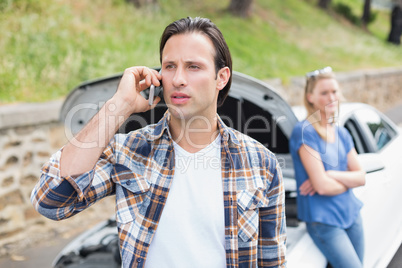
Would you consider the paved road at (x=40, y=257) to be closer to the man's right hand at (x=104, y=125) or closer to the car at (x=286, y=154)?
the car at (x=286, y=154)

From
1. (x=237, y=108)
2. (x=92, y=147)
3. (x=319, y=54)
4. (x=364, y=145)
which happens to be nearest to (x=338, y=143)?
(x=237, y=108)

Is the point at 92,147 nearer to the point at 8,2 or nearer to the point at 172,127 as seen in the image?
the point at 172,127

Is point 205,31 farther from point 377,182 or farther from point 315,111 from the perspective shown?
point 377,182

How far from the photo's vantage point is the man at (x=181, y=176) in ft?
5.25

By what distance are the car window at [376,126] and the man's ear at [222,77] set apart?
7.91 feet

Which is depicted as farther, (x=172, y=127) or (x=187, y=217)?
(x=172, y=127)

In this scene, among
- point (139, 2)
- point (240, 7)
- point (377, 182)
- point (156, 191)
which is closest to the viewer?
point (156, 191)

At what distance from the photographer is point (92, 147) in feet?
5.11

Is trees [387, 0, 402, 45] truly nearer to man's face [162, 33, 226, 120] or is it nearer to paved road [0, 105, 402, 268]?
paved road [0, 105, 402, 268]

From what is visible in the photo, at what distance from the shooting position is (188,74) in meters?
1.66

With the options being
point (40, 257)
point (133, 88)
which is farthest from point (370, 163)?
point (40, 257)

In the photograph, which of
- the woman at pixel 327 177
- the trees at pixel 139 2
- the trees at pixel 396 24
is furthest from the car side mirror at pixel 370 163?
the trees at pixel 396 24

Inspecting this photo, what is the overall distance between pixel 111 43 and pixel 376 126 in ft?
15.9

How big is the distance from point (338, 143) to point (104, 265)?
186 cm
